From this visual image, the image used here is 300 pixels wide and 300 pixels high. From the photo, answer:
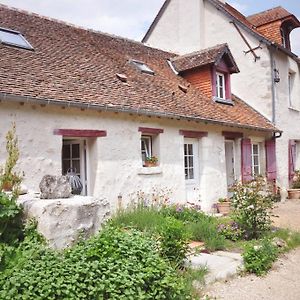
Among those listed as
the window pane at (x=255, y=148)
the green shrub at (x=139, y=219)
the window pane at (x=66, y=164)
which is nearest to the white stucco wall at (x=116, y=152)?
the window pane at (x=66, y=164)

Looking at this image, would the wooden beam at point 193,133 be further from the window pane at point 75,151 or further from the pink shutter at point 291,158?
the pink shutter at point 291,158

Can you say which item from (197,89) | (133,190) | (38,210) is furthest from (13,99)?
(197,89)

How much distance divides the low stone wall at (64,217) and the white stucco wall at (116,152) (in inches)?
90.0

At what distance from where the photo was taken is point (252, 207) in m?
6.79

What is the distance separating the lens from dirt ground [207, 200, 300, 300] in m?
4.48

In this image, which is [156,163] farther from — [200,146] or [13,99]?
[13,99]

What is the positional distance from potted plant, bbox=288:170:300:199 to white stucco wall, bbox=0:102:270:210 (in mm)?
4447

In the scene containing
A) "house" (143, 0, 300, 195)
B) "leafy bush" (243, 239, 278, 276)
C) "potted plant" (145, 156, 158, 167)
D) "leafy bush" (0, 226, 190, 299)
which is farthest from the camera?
"house" (143, 0, 300, 195)

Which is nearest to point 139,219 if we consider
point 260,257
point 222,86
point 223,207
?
point 260,257

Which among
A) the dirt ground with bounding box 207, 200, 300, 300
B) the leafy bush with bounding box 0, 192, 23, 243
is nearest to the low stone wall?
the leafy bush with bounding box 0, 192, 23, 243

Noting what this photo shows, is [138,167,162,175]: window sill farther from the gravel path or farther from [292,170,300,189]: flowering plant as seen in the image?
[292,170,300,189]: flowering plant

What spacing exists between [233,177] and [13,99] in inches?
296

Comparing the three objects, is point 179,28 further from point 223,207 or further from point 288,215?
point 288,215

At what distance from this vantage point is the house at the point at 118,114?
718cm
